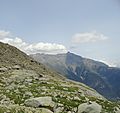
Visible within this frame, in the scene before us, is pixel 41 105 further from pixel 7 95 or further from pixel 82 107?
pixel 7 95

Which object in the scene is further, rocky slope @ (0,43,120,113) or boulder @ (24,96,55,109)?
boulder @ (24,96,55,109)

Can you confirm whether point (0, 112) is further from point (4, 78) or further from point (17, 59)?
point (17, 59)

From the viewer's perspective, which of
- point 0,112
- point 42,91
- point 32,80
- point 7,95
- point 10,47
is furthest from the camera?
point 10,47

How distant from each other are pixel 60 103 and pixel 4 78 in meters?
26.9

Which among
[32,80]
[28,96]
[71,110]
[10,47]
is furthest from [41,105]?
[10,47]

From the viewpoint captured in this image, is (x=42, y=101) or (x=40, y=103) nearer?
(x=40, y=103)

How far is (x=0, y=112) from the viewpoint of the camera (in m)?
24.0

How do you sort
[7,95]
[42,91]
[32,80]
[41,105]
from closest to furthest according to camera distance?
[41,105] → [7,95] → [42,91] → [32,80]

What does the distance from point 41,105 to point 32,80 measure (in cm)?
2633

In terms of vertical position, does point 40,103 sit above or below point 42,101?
below

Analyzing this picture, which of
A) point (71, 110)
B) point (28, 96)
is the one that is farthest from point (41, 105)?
point (28, 96)

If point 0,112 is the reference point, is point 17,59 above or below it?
above

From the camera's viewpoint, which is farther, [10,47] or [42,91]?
[10,47]

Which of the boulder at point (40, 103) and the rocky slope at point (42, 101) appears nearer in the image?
the rocky slope at point (42, 101)
